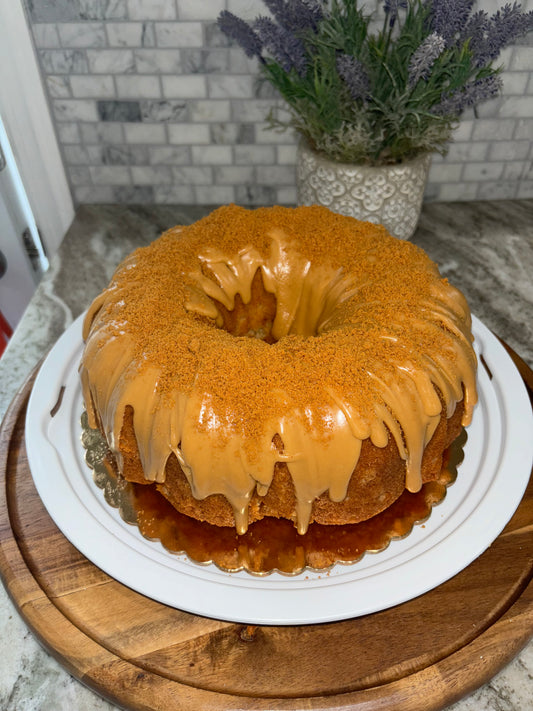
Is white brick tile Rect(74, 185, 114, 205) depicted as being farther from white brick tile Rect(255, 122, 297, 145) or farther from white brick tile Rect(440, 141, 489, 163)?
white brick tile Rect(440, 141, 489, 163)

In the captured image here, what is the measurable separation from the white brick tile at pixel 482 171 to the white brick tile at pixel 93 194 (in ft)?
3.71

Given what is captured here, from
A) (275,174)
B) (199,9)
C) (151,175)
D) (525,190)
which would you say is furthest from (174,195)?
(525,190)

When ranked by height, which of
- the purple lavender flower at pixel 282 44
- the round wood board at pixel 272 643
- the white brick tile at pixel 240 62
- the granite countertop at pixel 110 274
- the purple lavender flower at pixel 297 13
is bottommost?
the granite countertop at pixel 110 274

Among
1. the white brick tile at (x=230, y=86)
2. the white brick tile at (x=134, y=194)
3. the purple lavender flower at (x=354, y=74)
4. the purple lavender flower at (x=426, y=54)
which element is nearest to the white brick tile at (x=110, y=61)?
the white brick tile at (x=230, y=86)

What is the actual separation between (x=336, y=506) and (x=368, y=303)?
0.36 meters

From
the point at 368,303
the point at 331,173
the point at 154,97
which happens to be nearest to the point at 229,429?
the point at 368,303

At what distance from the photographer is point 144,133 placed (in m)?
1.85

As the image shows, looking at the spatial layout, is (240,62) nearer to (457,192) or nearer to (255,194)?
(255,194)

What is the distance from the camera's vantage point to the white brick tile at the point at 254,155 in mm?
1882

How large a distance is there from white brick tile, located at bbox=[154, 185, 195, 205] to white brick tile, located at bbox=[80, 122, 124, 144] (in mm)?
194

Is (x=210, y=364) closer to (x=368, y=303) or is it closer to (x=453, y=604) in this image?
(x=368, y=303)

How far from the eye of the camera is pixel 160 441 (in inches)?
37.7

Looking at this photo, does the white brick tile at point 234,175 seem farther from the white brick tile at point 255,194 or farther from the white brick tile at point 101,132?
the white brick tile at point 101,132

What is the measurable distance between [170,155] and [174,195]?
0.14 metres
